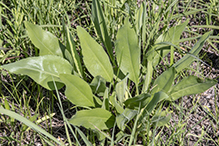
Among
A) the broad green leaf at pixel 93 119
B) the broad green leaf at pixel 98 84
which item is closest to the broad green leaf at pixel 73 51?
the broad green leaf at pixel 98 84

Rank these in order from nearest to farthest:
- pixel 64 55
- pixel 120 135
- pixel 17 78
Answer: pixel 120 135, pixel 64 55, pixel 17 78

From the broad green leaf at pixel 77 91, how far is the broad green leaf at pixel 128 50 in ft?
0.65

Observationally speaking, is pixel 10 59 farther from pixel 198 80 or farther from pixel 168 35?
pixel 198 80

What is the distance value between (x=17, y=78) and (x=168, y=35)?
824 millimetres

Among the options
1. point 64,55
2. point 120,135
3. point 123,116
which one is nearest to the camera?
point 123,116

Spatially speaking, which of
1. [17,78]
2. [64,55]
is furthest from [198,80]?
A: [17,78]

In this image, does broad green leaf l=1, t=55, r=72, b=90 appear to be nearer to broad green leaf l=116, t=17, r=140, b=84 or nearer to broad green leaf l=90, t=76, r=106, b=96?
broad green leaf l=90, t=76, r=106, b=96

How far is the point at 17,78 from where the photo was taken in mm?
1321

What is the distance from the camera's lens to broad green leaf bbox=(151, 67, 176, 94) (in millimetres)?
1029

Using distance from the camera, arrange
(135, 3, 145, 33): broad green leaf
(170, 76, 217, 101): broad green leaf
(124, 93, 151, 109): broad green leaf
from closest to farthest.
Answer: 1. (124, 93, 151, 109): broad green leaf
2. (170, 76, 217, 101): broad green leaf
3. (135, 3, 145, 33): broad green leaf

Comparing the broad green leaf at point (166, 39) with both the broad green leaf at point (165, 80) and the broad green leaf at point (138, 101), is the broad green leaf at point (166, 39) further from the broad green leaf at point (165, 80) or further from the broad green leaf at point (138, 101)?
the broad green leaf at point (138, 101)

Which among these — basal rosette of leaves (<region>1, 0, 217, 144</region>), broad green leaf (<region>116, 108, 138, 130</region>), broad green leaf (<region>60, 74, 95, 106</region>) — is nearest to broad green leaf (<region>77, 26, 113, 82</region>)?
basal rosette of leaves (<region>1, 0, 217, 144</region>)

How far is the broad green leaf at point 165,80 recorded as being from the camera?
3.38ft

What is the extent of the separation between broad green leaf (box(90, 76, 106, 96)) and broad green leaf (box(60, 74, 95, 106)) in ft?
0.09
